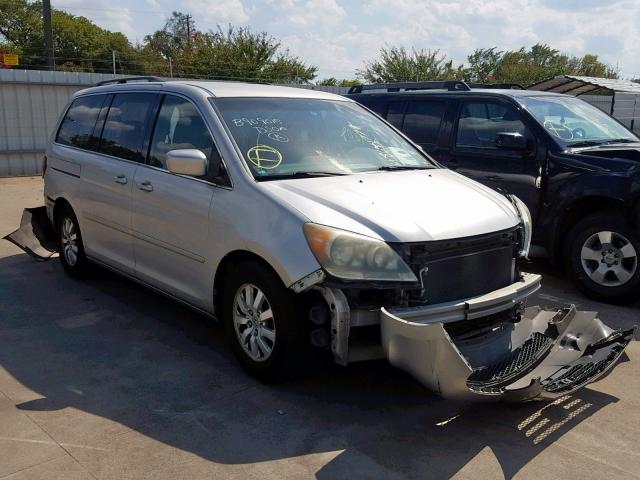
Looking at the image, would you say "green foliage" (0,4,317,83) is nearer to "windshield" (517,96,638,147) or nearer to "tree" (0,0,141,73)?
"tree" (0,0,141,73)

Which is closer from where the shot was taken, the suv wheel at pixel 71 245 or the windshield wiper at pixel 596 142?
the suv wheel at pixel 71 245

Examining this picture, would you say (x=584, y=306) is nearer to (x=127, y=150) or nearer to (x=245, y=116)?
(x=245, y=116)

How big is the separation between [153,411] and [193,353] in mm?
909

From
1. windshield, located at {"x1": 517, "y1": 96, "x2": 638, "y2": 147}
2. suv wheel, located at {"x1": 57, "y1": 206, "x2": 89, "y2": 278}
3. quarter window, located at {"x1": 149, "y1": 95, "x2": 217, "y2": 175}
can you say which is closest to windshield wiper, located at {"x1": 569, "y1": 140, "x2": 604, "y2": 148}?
windshield, located at {"x1": 517, "y1": 96, "x2": 638, "y2": 147}

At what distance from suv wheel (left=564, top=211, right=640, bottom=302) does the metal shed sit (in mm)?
3169

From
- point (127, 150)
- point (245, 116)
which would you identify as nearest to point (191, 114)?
point (245, 116)

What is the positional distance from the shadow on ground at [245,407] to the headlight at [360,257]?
2.83ft

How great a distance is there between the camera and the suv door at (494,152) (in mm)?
6410

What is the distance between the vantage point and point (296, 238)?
3.66 m

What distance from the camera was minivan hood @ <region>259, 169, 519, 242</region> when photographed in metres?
3.66

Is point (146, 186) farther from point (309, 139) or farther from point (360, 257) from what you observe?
point (360, 257)

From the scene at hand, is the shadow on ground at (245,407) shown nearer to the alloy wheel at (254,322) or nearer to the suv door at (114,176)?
the alloy wheel at (254,322)

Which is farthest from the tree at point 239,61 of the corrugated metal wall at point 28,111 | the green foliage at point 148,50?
the corrugated metal wall at point 28,111

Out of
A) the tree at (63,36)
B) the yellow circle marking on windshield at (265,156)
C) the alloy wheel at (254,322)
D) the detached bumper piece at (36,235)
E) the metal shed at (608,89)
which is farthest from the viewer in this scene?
the tree at (63,36)
